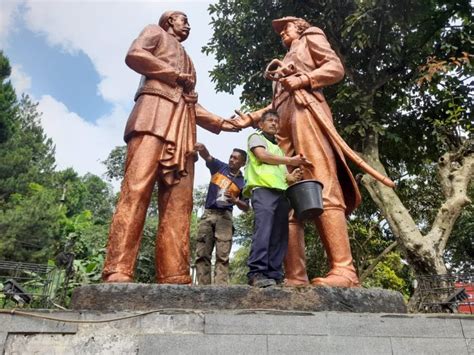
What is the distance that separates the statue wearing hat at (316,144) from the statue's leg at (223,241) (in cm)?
172

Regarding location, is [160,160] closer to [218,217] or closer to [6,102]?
[218,217]

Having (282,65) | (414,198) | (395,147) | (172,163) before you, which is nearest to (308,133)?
(282,65)

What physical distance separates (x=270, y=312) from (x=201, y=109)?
2710mm

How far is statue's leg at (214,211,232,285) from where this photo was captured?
6.04 meters

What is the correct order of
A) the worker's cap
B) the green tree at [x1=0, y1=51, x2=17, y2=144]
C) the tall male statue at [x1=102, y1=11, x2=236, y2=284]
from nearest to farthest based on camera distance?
the tall male statue at [x1=102, y1=11, x2=236, y2=284] → the worker's cap → the green tree at [x1=0, y1=51, x2=17, y2=144]

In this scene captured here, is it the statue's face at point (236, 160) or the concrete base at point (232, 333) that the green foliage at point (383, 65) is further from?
the concrete base at point (232, 333)

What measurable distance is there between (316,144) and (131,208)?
1803 mm

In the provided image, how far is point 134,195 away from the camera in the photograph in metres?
3.78

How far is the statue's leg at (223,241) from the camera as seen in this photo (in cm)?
604

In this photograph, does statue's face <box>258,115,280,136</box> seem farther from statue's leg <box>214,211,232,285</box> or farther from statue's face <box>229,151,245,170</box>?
statue's leg <box>214,211,232,285</box>

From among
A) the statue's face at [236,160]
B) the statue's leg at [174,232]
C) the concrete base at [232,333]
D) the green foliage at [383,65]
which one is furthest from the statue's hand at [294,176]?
the green foliage at [383,65]

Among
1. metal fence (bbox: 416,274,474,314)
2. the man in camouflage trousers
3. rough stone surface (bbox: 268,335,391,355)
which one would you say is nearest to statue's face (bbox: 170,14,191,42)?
the man in camouflage trousers

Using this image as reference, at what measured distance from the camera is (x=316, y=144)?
408cm

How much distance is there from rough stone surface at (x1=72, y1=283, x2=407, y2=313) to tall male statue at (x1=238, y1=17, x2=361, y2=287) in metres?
0.32
